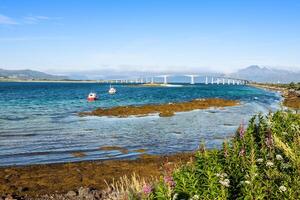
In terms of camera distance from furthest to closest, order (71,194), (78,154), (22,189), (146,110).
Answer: (146,110), (78,154), (22,189), (71,194)

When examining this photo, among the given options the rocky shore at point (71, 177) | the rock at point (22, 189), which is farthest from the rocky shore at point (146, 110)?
the rock at point (22, 189)

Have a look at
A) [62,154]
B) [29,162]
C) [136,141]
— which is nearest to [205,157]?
[29,162]

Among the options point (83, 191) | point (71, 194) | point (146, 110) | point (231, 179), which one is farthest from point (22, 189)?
point (146, 110)

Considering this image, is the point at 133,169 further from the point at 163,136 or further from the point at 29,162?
the point at 163,136

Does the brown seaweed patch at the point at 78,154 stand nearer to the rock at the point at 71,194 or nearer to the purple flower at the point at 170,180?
the rock at the point at 71,194

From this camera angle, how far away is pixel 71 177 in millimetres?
20219

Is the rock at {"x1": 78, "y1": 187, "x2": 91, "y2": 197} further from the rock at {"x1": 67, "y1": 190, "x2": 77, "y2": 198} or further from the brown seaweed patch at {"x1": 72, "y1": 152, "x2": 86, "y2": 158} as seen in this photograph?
the brown seaweed patch at {"x1": 72, "y1": 152, "x2": 86, "y2": 158}

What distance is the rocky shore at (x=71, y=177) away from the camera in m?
17.1

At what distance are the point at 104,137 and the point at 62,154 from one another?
7.92 meters

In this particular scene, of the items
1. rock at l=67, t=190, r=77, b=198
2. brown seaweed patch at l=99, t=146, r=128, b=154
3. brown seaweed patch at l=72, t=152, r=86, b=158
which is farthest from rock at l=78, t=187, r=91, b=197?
brown seaweed patch at l=99, t=146, r=128, b=154

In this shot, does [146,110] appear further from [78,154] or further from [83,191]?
[83,191]

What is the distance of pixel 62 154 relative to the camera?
26281mm

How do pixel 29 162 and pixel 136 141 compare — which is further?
pixel 136 141

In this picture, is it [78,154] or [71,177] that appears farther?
[78,154]
